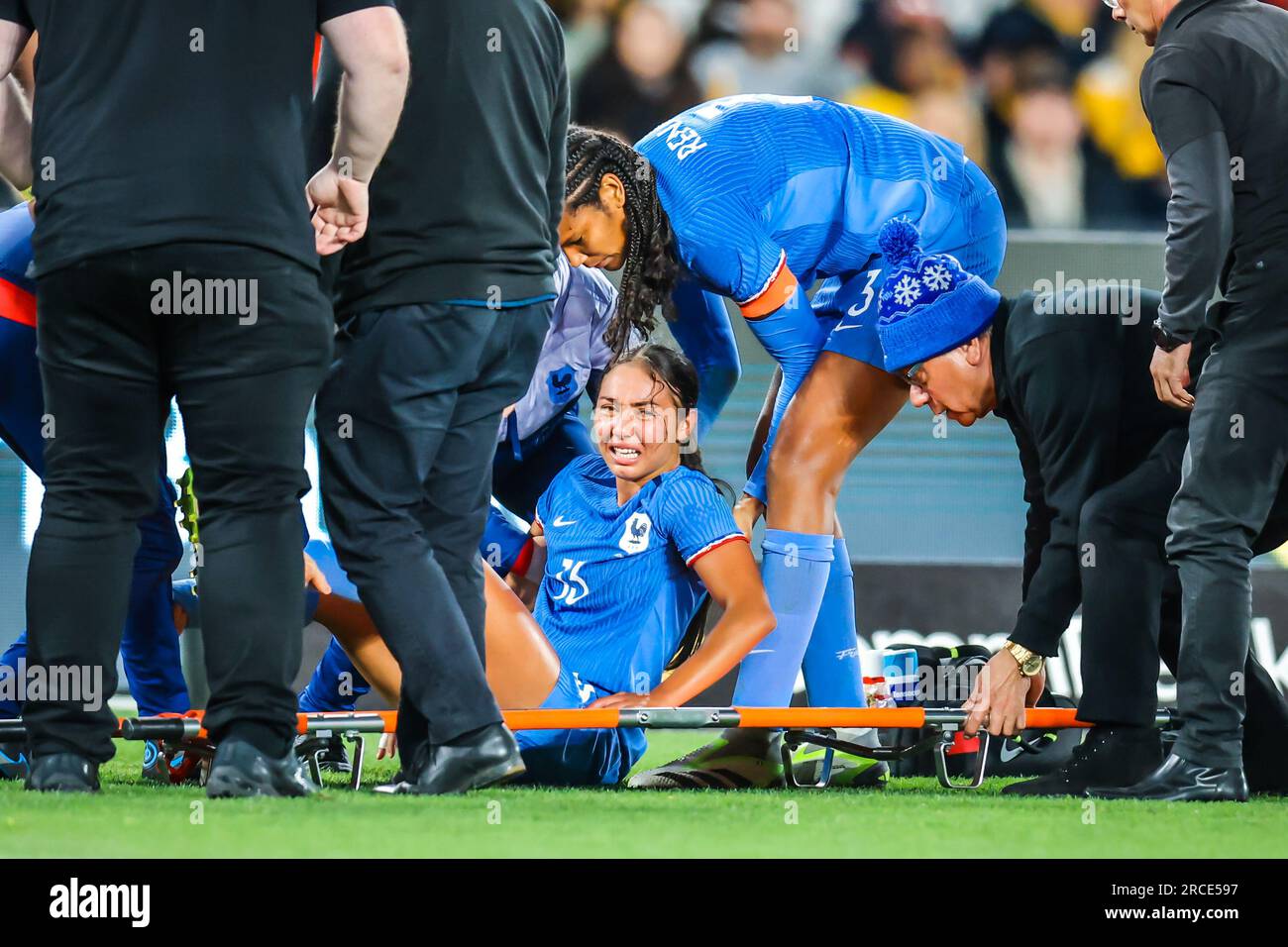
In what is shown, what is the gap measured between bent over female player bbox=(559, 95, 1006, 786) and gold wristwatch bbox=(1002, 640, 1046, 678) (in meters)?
0.62

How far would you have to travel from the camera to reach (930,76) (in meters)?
8.12

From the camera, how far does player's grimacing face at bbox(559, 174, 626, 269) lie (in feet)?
13.7

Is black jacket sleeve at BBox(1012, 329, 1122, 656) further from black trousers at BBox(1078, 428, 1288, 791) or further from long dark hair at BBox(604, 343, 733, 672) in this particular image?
long dark hair at BBox(604, 343, 733, 672)

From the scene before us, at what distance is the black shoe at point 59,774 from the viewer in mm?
3014

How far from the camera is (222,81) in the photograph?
2.87 meters

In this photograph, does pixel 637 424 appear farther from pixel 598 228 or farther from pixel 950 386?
pixel 950 386

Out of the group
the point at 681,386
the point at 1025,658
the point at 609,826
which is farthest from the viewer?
the point at 681,386

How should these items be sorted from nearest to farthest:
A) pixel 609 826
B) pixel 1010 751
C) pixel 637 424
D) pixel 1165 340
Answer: pixel 609 826
pixel 1165 340
pixel 637 424
pixel 1010 751

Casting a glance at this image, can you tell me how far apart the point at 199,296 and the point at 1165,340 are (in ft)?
6.14

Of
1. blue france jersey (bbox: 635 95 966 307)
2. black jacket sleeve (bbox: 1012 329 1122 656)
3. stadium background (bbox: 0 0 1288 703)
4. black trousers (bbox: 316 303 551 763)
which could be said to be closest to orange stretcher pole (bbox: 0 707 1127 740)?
black jacket sleeve (bbox: 1012 329 1122 656)

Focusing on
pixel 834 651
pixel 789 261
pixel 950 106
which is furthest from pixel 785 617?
pixel 950 106

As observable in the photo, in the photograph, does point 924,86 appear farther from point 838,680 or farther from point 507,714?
point 507,714
